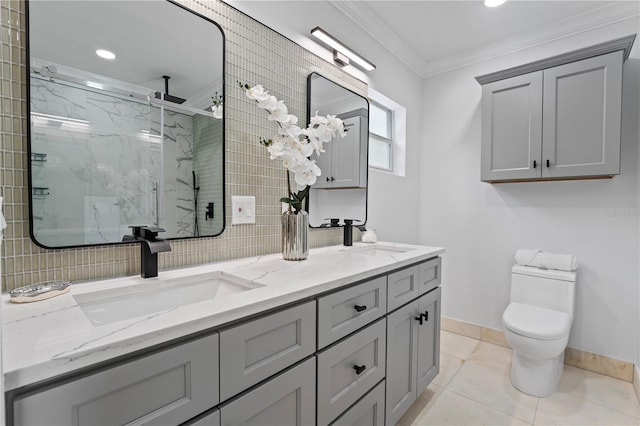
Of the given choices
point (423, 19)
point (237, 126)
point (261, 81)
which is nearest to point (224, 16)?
point (261, 81)

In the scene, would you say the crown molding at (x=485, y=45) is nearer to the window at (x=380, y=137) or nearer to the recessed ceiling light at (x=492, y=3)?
the window at (x=380, y=137)

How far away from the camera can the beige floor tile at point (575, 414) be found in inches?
67.9

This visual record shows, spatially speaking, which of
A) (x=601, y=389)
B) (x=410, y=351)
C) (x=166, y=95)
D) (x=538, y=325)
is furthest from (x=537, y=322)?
(x=166, y=95)

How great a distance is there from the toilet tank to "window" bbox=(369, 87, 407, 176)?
123 centimetres

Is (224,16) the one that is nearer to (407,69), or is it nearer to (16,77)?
(16,77)

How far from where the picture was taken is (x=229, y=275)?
1.16 metres

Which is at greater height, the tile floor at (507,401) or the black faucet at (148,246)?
the black faucet at (148,246)

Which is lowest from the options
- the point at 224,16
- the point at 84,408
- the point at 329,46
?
the point at 84,408

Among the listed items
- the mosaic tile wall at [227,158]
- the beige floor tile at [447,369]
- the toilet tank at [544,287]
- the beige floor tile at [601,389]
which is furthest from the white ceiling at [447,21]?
the beige floor tile at [601,389]

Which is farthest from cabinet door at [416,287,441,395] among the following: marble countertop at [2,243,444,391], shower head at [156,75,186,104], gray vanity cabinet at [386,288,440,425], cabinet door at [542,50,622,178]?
shower head at [156,75,186,104]

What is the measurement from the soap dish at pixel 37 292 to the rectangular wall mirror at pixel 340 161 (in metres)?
1.21

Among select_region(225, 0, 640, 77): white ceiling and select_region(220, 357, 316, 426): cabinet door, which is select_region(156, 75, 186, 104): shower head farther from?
select_region(220, 357, 316, 426): cabinet door

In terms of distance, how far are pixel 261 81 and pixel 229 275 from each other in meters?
0.98

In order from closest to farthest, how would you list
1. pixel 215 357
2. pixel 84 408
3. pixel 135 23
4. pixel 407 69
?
pixel 84 408, pixel 215 357, pixel 135 23, pixel 407 69
